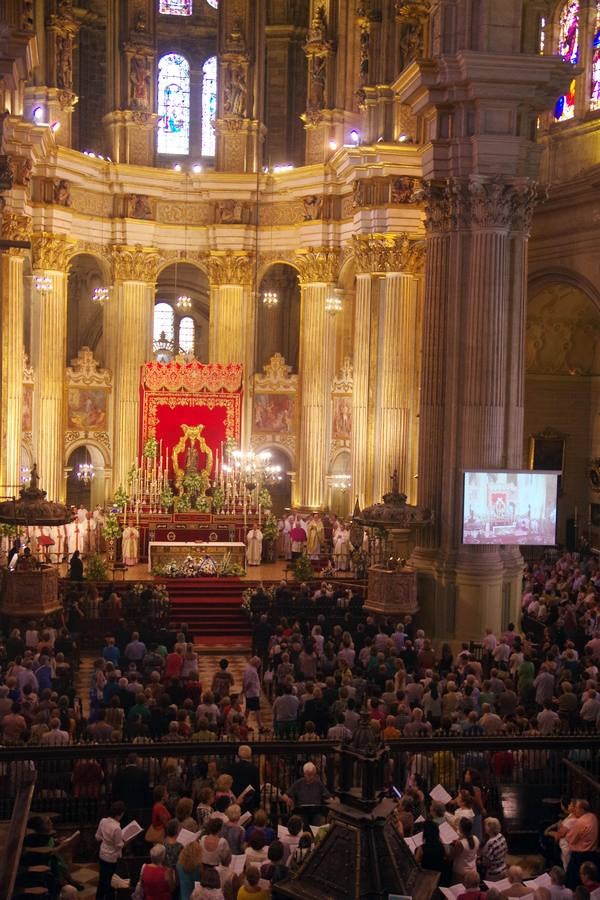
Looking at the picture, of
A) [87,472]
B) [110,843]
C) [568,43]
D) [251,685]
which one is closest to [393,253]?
[568,43]

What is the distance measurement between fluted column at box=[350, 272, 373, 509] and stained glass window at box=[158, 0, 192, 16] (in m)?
12.7

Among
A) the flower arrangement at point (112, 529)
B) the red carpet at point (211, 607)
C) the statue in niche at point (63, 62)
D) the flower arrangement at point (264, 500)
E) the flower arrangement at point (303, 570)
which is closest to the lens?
the red carpet at point (211, 607)

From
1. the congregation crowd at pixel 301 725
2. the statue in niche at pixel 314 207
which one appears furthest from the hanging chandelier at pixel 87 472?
the congregation crowd at pixel 301 725

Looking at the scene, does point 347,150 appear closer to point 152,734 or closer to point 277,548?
point 277,548

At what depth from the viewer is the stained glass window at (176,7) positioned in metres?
45.2

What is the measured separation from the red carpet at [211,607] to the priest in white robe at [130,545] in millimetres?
3811

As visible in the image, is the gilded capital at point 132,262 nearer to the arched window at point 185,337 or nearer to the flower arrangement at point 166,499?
the arched window at point 185,337

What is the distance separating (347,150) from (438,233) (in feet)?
35.2

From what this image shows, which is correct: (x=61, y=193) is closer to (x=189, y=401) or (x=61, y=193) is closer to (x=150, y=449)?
(x=189, y=401)

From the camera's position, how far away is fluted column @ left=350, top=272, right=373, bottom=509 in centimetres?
3956

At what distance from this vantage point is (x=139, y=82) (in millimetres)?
42562

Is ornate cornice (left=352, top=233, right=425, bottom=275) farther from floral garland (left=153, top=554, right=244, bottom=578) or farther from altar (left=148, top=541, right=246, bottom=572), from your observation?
floral garland (left=153, top=554, right=244, bottom=578)

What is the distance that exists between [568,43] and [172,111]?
14656 mm

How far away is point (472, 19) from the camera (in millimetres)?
28531
